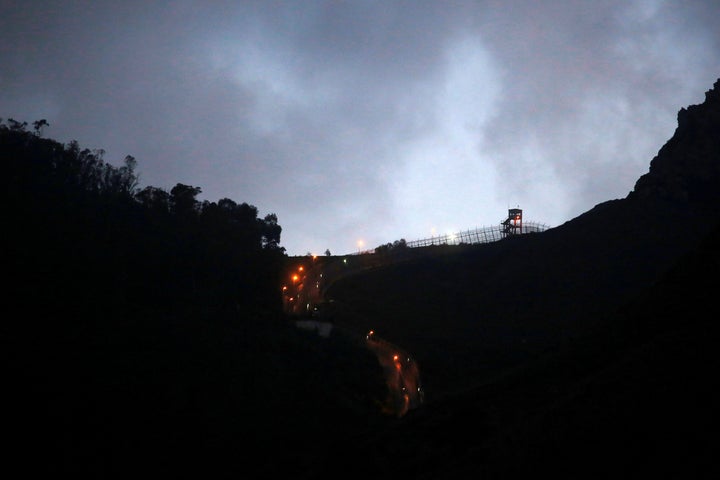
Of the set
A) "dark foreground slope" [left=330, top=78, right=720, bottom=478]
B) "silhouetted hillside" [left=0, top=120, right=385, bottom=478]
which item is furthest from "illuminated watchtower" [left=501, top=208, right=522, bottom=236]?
"silhouetted hillside" [left=0, top=120, right=385, bottom=478]

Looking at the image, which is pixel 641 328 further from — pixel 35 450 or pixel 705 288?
pixel 35 450

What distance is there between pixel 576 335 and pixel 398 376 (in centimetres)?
1351

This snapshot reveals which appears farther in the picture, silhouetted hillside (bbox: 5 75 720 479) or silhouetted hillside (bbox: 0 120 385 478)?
silhouetted hillside (bbox: 0 120 385 478)

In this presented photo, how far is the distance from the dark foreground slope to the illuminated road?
1.32 meters

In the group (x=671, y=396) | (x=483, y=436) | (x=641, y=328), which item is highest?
(x=641, y=328)

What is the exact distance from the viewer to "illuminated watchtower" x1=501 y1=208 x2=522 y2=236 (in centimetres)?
10219

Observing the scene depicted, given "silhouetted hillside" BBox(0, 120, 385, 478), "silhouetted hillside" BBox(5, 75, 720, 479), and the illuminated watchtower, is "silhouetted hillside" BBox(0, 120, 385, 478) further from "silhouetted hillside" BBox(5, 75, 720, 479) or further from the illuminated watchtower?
the illuminated watchtower

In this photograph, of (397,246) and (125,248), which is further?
(397,246)

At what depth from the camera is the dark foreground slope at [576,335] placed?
15523 millimetres

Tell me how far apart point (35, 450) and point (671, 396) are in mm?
22577

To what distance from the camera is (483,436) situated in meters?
23.9

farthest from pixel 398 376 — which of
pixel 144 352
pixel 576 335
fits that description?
pixel 144 352

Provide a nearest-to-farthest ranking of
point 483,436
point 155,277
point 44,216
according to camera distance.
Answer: point 483,436 < point 44,216 < point 155,277

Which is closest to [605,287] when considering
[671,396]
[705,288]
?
[705,288]
